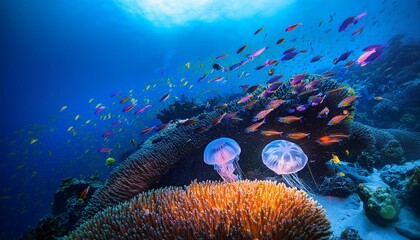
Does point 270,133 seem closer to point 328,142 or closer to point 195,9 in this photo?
point 328,142

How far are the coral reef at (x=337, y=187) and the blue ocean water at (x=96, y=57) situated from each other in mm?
11971

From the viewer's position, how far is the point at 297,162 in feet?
12.8

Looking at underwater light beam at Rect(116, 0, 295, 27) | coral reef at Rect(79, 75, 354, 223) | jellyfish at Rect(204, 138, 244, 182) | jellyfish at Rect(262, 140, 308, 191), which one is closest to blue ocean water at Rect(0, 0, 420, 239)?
underwater light beam at Rect(116, 0, 295, 27)

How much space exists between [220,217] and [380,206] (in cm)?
336

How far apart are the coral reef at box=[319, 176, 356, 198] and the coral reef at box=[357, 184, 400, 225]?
55cm

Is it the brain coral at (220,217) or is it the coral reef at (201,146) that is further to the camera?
the coral reef at (201,146)

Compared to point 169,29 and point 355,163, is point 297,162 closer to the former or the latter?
point 355,163

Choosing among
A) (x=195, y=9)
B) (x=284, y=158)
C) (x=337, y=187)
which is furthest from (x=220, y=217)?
(x=195, y=9)

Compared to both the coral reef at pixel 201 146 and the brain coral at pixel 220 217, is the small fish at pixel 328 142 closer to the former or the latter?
the coral reef at pixel 201 146

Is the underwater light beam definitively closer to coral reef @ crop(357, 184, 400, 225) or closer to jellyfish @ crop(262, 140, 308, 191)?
jellyfish @ crop(262, 140, 308, 191)

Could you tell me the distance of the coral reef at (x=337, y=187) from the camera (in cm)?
465

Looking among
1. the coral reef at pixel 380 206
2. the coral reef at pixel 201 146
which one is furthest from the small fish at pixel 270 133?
the coral reef at pixel 380 206

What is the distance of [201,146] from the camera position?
17.8ft

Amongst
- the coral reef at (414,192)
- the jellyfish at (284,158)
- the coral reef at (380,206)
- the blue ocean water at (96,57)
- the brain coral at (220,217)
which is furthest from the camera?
the blue ocean water at (96,57)
